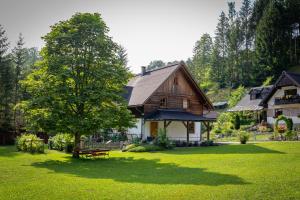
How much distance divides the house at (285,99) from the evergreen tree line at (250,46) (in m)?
21.6

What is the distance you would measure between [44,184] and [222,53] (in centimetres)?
8996

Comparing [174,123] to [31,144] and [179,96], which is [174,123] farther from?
[31,144]

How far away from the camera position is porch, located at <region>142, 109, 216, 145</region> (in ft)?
116

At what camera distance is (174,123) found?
1607 inches

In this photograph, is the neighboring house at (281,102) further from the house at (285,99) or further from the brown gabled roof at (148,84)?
the brown gabled roof at (148,84)

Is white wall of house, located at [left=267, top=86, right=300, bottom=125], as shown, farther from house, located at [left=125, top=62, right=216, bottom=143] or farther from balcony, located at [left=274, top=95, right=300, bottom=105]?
house, located at [left=125, top=62, right=216, bottom=143]

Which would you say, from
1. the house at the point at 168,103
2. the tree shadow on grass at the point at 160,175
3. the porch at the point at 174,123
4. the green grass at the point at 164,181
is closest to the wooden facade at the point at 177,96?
the house at the point at 168,103

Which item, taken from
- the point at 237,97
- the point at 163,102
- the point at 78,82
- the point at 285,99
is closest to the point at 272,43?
the point at 237,97

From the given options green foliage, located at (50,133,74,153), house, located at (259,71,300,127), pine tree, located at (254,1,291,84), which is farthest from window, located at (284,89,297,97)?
green foliage, located at (50,133,74,153)

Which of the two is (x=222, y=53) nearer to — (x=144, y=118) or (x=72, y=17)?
(x=144, y=118)

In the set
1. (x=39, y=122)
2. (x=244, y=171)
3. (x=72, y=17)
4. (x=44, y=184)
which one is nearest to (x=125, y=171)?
(x=44, y=184)

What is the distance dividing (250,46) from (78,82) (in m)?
76.7

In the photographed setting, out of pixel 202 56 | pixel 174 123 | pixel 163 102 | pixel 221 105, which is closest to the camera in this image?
pixel 163 102

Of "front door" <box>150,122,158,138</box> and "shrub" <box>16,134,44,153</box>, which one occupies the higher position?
"front door" <box>150,122,158,138</box>
